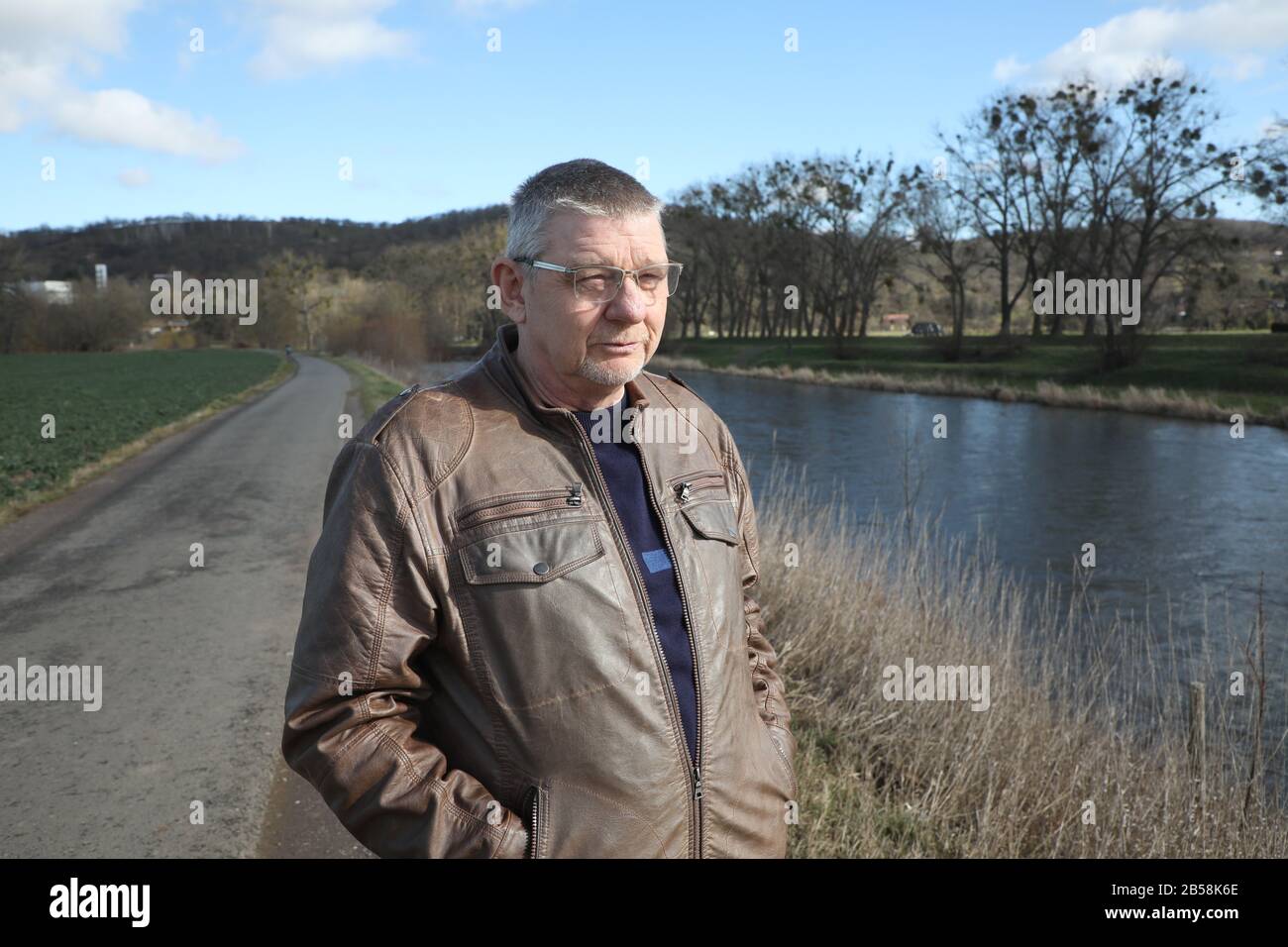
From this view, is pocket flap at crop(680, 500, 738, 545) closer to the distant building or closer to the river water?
the river water

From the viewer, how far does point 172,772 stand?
432 centimetres

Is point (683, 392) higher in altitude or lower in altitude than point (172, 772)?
higher

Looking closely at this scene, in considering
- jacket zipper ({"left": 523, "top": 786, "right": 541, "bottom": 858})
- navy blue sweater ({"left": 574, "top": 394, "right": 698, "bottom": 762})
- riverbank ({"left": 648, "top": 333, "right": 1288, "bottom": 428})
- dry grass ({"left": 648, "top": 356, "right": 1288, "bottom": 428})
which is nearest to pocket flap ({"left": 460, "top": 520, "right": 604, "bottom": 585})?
navy blue sweater ({"left": 574, "top": 394, "right": 698, "bottom": 762})

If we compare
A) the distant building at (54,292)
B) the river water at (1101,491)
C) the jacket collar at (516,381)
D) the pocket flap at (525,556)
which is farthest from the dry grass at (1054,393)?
the distant building at (54,292)

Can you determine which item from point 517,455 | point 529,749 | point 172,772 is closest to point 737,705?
point 529,749

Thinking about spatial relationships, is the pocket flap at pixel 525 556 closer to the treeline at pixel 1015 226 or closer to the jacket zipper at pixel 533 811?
the jacket zipper at pixel 533 811

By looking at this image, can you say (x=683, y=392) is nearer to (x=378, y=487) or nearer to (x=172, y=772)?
(x=378, y=487)

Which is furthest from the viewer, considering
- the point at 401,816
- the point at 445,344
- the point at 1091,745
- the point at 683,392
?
the point at 445,344

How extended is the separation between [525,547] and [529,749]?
0.37 m

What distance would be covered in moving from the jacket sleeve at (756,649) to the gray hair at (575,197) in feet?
1.94

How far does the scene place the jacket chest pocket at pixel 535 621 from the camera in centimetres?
185

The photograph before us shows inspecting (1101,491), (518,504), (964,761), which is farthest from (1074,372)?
(518,504)

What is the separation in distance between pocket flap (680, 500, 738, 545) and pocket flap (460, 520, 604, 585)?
11.2 inches

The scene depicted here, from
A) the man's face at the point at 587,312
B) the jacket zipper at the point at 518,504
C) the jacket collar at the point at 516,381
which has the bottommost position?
the jacket zipper at the point at 518,504
